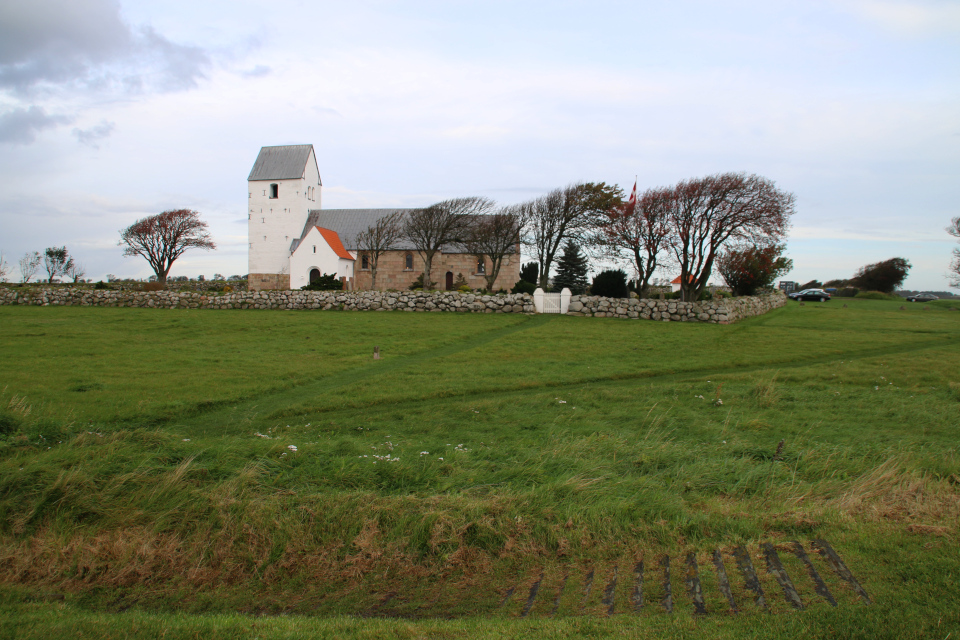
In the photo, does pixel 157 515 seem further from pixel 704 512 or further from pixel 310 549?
pixel 704 512

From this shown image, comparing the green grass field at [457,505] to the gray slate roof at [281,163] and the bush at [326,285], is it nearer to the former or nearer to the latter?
the bush at [326,285]

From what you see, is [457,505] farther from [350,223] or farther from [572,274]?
[350,223]

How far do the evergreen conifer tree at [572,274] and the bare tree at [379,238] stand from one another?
48.6ft

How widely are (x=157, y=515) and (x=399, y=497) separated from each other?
240 cm

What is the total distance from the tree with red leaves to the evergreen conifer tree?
11.1 metres

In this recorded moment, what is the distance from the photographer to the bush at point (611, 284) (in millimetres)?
37500

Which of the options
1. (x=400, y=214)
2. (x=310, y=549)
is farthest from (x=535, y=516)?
(x=400, y=214)

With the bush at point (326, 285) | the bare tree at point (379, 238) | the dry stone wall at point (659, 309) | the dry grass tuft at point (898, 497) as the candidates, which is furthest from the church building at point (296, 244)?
the dry grass tuft at point (898, 497)

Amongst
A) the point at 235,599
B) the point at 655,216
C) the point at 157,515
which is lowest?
the point at 235,599

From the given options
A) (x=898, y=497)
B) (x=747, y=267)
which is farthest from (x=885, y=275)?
(x=898, y=497)

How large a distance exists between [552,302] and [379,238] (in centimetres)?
2333

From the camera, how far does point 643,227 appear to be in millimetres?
32719

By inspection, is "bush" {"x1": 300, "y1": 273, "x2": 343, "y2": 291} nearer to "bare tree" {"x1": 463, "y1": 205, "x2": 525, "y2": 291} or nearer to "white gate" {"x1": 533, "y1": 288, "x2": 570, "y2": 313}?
"bare tree" {"x1": 463, "y1": 205, "x2": 525, "y2": 291}

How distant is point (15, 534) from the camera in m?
5.23
